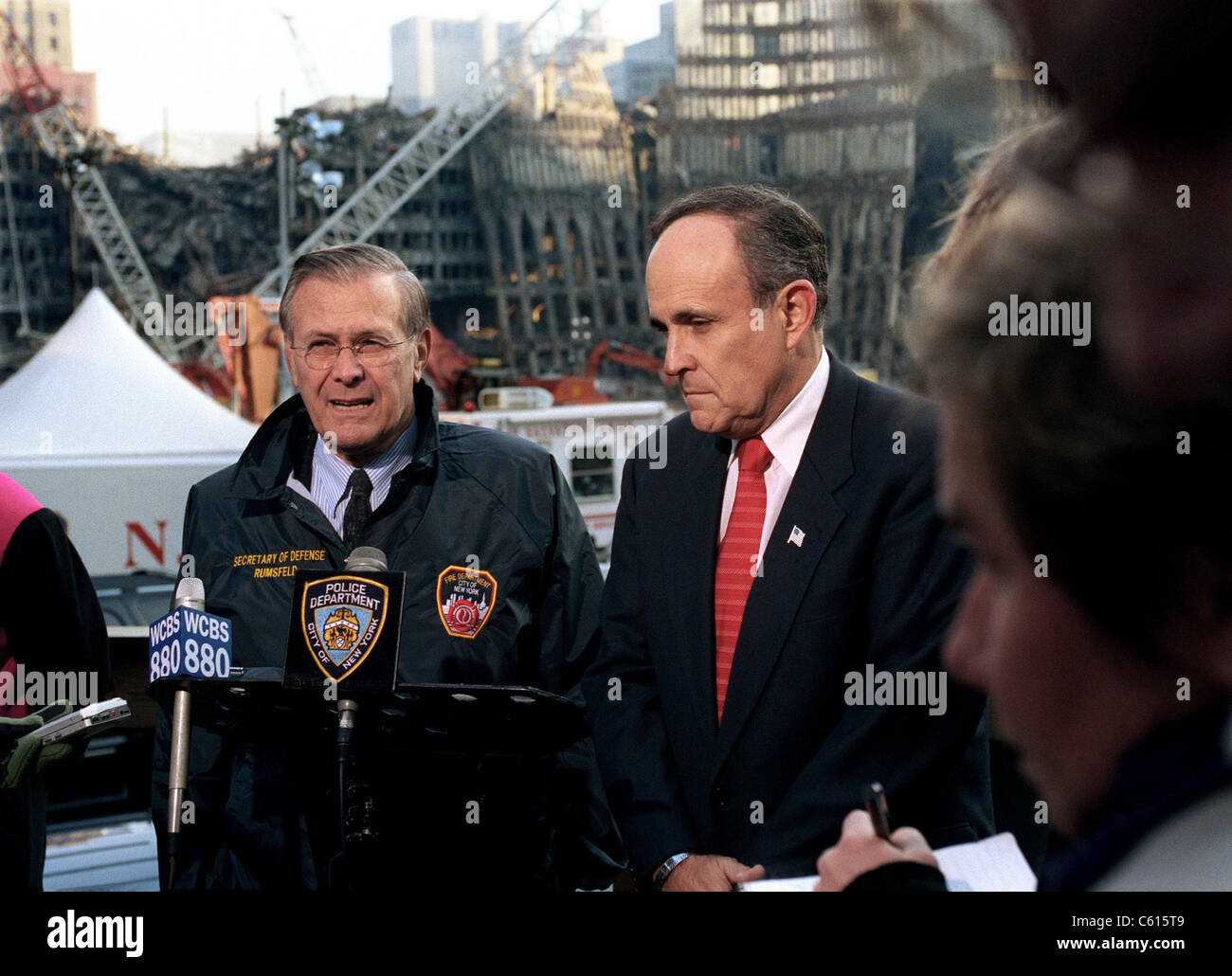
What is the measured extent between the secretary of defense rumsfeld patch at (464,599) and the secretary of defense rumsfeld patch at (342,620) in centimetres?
57

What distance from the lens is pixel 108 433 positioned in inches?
440

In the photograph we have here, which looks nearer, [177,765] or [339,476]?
[177,765]

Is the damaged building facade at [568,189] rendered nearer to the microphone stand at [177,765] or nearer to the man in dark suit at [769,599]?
the man in dark suit at [769,599]

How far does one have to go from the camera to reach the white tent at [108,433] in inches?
424

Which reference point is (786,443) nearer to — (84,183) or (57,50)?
(84,183)

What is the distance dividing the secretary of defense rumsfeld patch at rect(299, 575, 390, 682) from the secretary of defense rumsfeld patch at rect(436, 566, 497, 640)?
1.85 feet

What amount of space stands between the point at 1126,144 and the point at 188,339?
136 ft

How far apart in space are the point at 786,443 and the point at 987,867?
1.13m

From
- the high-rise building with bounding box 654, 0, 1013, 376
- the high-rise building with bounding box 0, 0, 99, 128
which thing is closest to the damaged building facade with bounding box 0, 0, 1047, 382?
the high-rise building with bounding box 654, 0, 1013, 376

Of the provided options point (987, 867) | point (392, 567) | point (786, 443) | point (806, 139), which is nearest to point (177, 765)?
point (392, 567)

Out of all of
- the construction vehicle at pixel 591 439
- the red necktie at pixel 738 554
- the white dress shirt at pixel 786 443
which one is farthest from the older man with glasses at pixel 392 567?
the construction vehicle at pixel 591 439

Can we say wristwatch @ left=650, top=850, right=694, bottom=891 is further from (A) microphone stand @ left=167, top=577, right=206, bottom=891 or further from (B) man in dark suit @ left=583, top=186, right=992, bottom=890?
(A) microphone stand @ left=167, top=577, right=206, bottom=891

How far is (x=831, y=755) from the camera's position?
6.72ft
